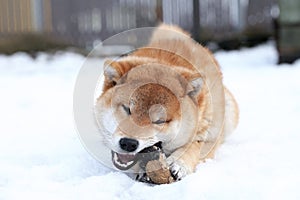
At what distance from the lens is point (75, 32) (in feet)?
27.8

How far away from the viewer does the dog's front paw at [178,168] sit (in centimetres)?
193

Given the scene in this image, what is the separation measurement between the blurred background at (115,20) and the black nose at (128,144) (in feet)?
17.5

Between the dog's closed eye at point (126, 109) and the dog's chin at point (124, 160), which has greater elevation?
the dog's closed eye at point (126, 109)

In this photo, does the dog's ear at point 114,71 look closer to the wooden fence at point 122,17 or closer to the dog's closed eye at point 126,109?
the dog's closed eye at point 126,109

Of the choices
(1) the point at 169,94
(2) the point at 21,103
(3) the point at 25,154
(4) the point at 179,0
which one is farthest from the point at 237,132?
(4) the point at 179,0

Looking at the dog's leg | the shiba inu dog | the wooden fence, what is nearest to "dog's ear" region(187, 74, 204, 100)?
the shiba inu dog

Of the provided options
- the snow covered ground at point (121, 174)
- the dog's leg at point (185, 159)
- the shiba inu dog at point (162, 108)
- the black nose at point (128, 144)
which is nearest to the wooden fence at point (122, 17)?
the snow covered ground at point (121, 174)

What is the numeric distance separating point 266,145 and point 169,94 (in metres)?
0.63

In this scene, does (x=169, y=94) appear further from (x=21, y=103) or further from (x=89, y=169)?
(x=21, y=103)

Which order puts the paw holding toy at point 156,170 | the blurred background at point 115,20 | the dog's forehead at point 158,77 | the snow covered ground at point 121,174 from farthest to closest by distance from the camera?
the blurred background at point 115,20, the dog's forehead at point 158,77, the paw holding toy at point 156,170, the snow covered ground at point 121,174

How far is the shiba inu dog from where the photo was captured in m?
1.95

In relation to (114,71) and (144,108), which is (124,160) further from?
(114,71)

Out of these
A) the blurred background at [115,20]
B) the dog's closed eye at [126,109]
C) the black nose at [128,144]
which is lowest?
the blurred background at [115,20]

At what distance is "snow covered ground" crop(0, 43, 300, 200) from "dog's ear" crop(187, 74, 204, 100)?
28 cm
